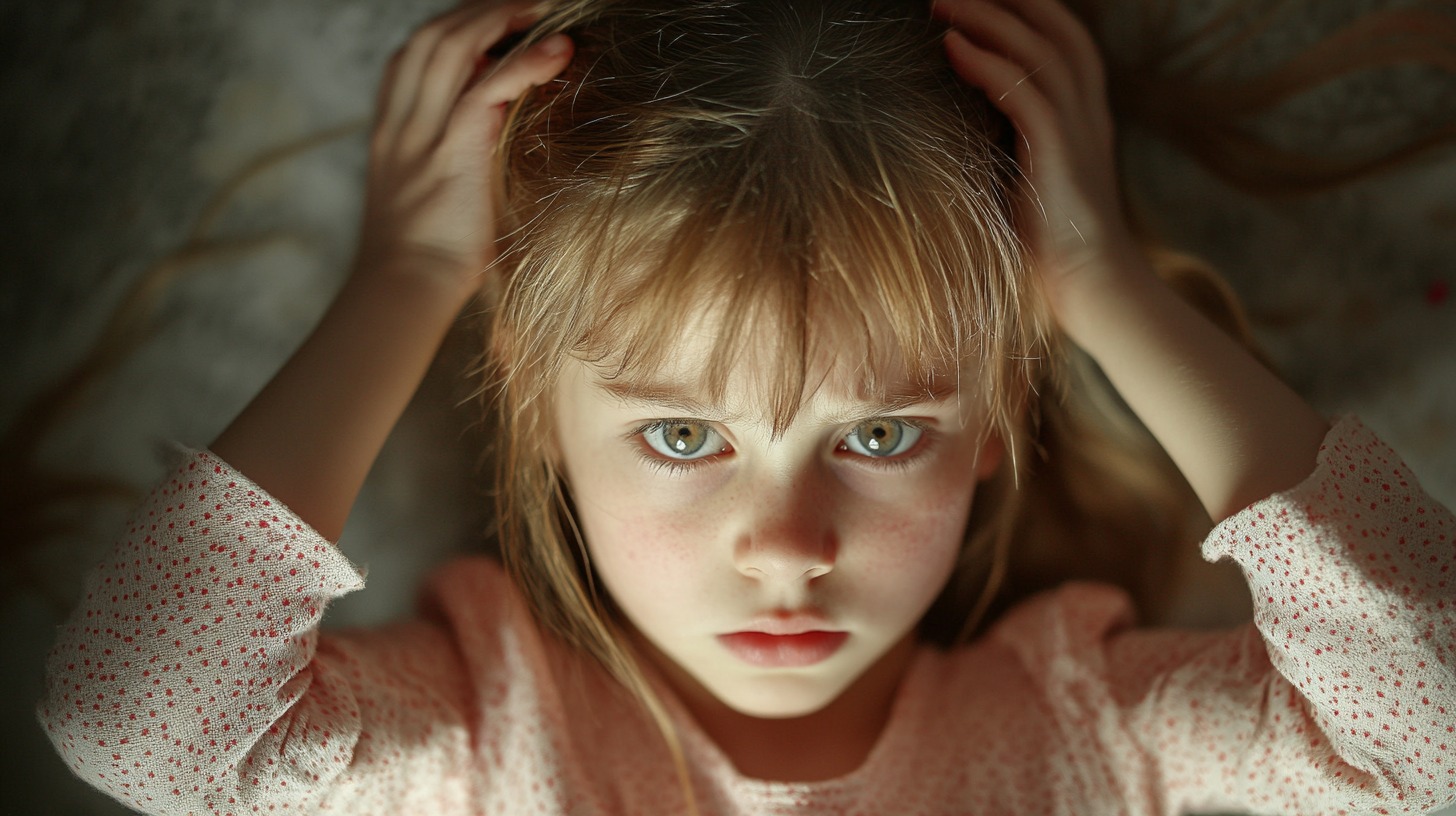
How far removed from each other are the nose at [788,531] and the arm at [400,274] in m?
0.29

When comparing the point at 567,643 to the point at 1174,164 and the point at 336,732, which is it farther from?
the point at 1174,164

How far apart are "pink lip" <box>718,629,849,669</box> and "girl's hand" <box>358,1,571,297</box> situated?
0.34m

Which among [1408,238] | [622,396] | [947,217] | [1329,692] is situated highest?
[1408,238]

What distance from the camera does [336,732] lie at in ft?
2.75

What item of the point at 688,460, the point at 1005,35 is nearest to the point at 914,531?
the point at 688,460

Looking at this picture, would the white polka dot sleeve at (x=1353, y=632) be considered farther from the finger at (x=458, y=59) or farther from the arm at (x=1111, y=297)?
the finger at (x=458, y=59)

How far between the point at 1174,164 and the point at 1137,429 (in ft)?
0.80

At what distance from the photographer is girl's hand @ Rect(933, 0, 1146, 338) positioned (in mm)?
882

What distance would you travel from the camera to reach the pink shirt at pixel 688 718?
78 centimetres

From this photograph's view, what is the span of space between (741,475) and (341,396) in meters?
0.30

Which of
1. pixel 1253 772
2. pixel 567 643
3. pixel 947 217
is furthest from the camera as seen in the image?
pixel 567 643

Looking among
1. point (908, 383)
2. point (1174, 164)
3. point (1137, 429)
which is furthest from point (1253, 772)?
point (1174, 164)

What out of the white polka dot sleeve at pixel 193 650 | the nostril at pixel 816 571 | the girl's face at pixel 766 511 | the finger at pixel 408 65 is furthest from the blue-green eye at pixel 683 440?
the finger at pixel 408 65

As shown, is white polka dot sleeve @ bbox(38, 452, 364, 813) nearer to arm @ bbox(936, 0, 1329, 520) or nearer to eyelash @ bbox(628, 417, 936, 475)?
eyelash @ bbox(628, 417, 936, 475)
